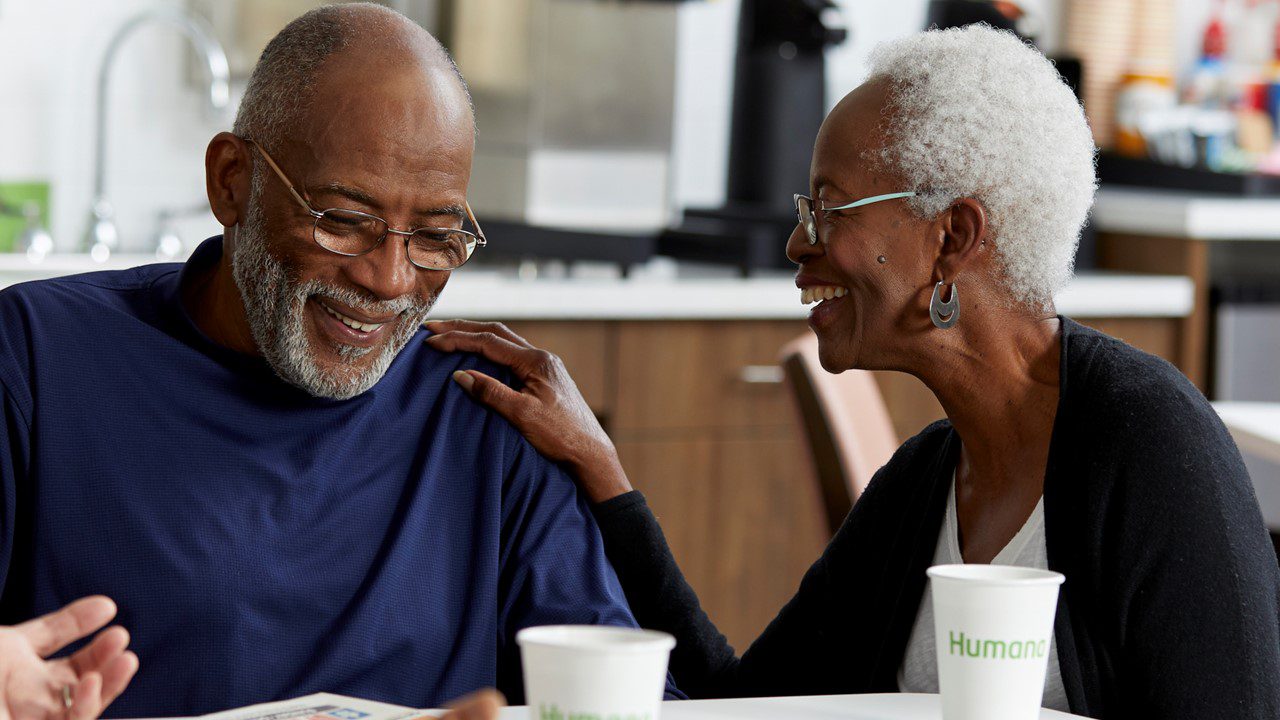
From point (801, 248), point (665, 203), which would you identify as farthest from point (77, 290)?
point (665, 203)

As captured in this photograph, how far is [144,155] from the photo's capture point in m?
3.80

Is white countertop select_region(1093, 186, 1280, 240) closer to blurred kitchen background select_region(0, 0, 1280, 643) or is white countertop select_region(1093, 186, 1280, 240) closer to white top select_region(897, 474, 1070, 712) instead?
blurred kitchen background select_region(0, 0, 1280, 643)

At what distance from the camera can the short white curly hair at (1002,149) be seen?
157 centimetres

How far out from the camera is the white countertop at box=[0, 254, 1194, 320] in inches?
126

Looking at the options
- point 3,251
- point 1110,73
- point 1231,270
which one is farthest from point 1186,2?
point 3,251

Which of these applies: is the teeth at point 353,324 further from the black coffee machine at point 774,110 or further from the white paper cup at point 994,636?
the black coffee machine at point 774,110

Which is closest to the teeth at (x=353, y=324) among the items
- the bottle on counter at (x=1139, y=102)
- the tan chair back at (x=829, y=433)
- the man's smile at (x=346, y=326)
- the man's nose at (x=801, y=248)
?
the man's smile at (x=346, y=326)

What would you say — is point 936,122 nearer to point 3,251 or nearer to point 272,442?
point 272,442

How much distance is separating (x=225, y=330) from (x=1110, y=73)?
11.5ft

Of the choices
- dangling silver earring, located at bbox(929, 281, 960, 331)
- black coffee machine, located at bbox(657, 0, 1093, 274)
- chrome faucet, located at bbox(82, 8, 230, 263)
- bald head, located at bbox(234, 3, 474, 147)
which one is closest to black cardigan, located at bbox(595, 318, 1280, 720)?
dangling silver earring, located at bbox(929, 281, 960, 331)

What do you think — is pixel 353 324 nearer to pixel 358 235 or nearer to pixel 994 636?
pixel 358 235

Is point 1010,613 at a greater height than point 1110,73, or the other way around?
point 1110,73

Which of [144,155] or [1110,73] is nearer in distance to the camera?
[144,155]

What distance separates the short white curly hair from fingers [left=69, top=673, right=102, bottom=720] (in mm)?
887
